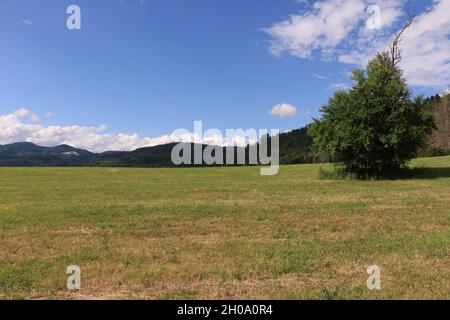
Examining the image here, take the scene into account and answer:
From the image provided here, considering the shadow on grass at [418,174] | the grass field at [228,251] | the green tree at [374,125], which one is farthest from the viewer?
the shadow on grass at [418,174]

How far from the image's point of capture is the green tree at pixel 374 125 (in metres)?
37.5

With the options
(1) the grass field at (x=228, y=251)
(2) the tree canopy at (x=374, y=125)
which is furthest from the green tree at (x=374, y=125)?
(1) the grass field at (x=228, y=251)

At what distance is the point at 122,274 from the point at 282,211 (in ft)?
36.6

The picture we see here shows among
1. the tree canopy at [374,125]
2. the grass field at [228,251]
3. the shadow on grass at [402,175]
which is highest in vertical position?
the tree canopy at [374,125]

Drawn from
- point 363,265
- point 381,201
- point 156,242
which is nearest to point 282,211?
point 381,201

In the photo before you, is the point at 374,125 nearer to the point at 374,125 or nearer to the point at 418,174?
the point at 374,125

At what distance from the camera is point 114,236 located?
13680 mm

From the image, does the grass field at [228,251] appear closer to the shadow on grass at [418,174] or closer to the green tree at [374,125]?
the green tree at [374,125]

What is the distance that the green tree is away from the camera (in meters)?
37.5

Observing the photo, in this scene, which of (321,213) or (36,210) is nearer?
(321,213)

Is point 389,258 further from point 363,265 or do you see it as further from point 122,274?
point 122,274

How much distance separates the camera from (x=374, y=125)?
3816 centimetres

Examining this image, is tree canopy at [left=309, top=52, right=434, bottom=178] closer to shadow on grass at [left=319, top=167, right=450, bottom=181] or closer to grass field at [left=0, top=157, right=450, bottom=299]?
shadow on grass at [left=319, top=167, right=450, bottom=181]

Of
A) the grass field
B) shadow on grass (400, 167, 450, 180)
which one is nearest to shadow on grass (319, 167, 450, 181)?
shadow on grass (400, 167, 450, 180)
